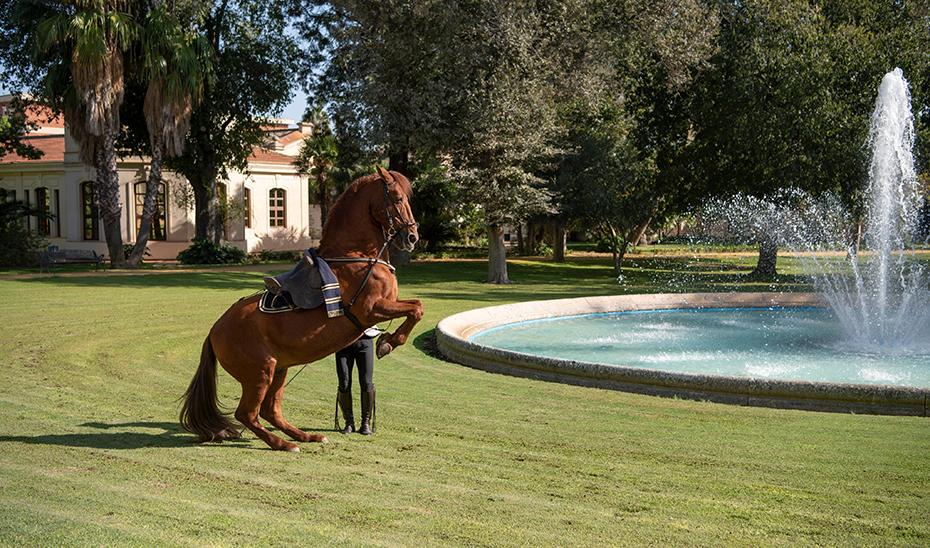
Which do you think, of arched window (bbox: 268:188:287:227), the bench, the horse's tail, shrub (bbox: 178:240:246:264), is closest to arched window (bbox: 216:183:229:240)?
arched window (bbox: 268:188:287:227)

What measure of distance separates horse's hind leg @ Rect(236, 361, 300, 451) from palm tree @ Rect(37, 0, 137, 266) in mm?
27904

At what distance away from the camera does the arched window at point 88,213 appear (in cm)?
4662

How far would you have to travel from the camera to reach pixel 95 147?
114ft

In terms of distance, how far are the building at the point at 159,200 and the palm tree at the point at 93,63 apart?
1091 cm

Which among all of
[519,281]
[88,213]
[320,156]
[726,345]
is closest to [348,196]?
[726,345]

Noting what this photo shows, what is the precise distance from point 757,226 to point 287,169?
1077 inches

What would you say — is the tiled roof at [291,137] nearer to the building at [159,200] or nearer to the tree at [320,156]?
the tree at [320,156]

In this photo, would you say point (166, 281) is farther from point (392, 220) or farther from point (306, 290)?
point (392, 220)

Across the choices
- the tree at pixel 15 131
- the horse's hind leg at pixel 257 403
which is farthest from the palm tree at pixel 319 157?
the horse's hind leg at pixel 257 403

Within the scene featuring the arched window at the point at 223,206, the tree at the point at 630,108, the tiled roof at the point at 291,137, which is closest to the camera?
the tree at the point at 630,108

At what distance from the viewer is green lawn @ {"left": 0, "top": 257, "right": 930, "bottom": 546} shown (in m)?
5.63

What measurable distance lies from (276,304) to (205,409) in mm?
1224

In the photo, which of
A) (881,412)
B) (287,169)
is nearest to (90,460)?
Result: (881,412)

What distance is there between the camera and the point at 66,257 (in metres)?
42.5
